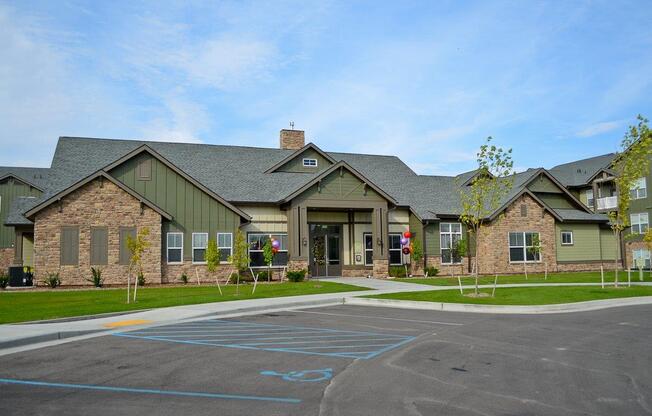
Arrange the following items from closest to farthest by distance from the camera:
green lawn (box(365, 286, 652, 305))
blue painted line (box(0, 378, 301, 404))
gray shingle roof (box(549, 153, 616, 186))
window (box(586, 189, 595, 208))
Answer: blue painted line (box(0, 378, 301, 404)), green lawn (box(365, 286, 652, 305)), window (box(586, 189, 595, 208)), gray shingle roof (box(549, 153, 616, 186))

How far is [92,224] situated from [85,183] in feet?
6.21

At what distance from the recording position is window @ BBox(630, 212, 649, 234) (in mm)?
41844

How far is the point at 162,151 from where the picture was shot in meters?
33.8

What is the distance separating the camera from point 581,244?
36312mm

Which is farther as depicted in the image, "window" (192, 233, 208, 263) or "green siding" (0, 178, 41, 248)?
"green siding" (0, 178, 41, 248)

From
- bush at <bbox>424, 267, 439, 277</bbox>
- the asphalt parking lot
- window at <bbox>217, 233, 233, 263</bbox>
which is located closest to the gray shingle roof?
bush at <bbox>424, 267, 439, 277</bbox>

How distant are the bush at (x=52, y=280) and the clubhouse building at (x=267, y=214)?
12.2 inches

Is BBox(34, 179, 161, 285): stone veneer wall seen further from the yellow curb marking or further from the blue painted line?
the blue painted line

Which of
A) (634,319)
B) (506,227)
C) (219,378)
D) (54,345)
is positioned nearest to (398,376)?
(219,378)

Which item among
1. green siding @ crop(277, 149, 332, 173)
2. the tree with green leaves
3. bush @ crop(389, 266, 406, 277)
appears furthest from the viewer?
green siding @ crop(277, 149, 332, 173)

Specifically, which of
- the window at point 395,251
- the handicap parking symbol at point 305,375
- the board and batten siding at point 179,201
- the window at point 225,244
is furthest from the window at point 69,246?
the handicap parking symbol at point 305,375

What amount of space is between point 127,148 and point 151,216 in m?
8.66

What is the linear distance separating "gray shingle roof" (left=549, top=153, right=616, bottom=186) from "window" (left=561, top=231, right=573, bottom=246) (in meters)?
8.57

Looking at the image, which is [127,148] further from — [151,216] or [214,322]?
[214,322]
